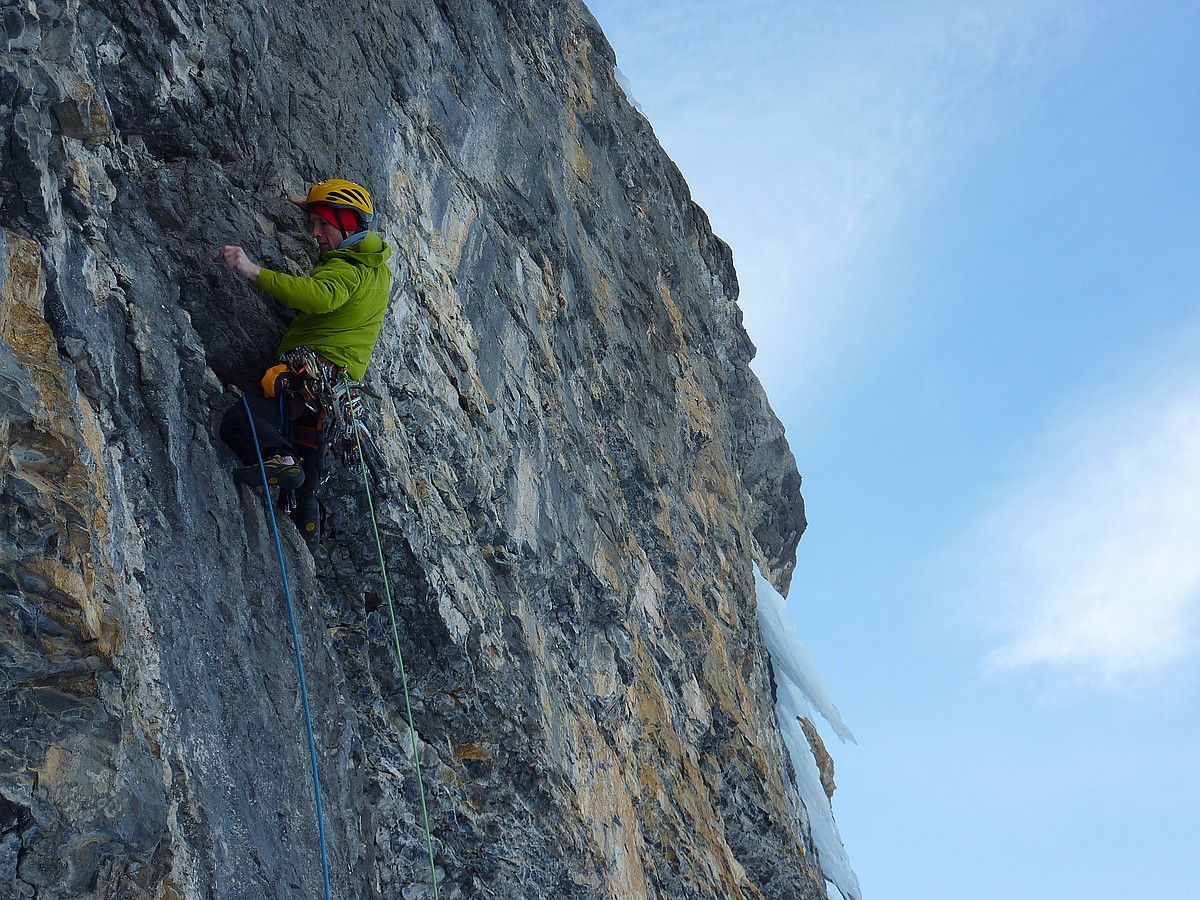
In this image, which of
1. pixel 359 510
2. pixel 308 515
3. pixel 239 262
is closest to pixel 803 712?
pixel 359 510

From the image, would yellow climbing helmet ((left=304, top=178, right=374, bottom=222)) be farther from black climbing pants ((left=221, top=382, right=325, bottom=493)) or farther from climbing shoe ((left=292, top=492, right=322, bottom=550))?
climbing shoe ((left=292, top=492, right=322, bottom=550))

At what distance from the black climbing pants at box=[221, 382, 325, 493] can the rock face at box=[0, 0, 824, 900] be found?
0.46 ft

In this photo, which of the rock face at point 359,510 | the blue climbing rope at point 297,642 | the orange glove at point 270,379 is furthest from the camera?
the orange glove at point 270,379

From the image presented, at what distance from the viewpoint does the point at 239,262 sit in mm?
5105

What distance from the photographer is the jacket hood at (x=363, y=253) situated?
5.62 metres

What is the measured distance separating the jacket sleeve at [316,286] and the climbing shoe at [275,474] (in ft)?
2.43

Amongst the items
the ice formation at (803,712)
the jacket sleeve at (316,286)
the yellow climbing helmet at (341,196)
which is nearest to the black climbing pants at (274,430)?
the jacket sleeve at (316,286)

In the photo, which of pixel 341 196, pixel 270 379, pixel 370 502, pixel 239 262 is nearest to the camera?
pixel 239 262

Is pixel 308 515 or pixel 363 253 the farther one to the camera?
pixel 363 253

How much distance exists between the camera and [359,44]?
6.77 metres

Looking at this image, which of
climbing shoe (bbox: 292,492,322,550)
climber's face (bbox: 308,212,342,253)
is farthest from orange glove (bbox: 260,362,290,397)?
climber's face (bbox: 308,212,342,253)

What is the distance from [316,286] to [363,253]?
449mm

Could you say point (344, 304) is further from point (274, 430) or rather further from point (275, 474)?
point (275, 474)

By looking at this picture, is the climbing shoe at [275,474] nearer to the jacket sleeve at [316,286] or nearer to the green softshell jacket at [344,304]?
the green softshell jacket at [344,304]
